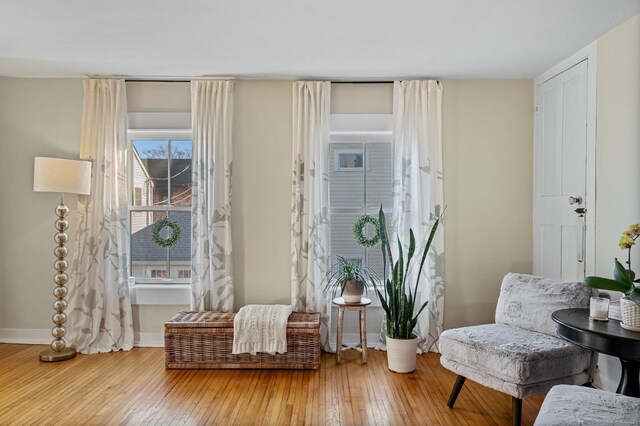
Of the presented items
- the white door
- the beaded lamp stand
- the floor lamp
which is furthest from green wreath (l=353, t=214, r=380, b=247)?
the beaded lamp stand

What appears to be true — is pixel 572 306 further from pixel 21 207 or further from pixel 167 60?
pixel 21 207

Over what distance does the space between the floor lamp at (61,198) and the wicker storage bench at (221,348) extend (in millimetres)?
1063

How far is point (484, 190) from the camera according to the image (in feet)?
13.6

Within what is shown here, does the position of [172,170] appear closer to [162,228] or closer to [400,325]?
[162,228]

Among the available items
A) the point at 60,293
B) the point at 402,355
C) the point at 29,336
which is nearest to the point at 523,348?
the point at 402,355

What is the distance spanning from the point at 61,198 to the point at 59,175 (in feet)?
0.89

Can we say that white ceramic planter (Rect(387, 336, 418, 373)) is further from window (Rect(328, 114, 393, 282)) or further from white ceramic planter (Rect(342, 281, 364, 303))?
window (Rect(328, 114, 393, 282))

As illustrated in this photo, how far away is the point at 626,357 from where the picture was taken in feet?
6.68

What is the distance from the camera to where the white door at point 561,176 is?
3338 millimetres

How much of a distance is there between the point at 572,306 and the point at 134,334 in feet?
12.4

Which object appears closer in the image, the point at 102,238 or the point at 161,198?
the point at 102,238

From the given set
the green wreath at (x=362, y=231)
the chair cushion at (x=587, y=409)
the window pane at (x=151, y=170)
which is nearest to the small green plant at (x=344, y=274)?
the green wreath at (x=362, y=231)

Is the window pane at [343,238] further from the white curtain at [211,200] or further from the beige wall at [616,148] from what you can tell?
the beige wall at [616,148]

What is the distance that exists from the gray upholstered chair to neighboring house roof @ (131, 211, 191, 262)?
2.70 metres
